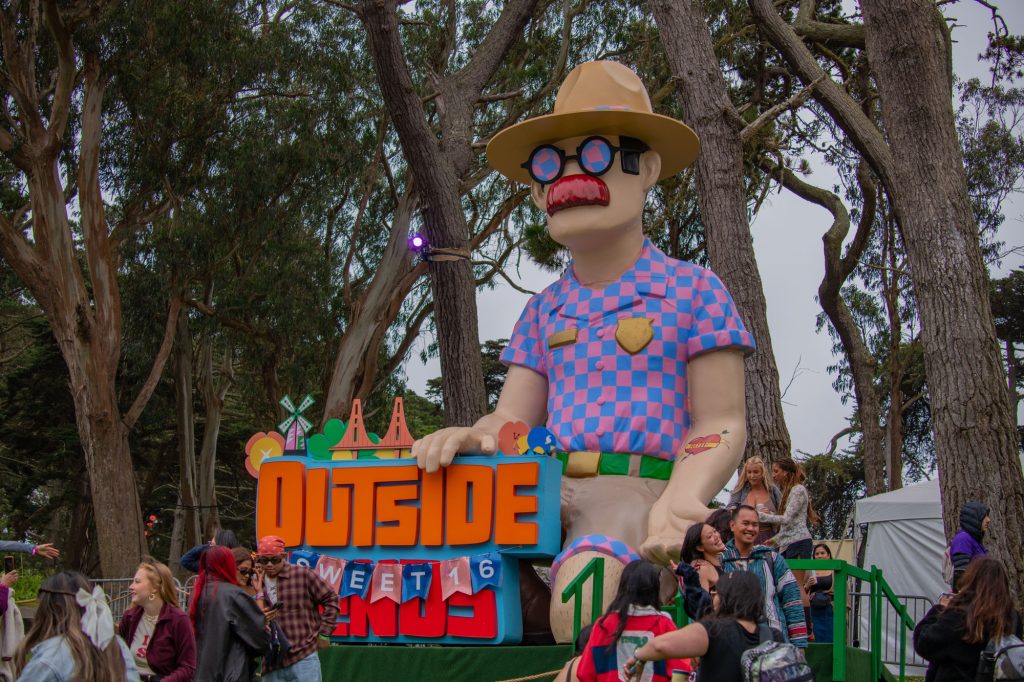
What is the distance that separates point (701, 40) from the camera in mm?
9250

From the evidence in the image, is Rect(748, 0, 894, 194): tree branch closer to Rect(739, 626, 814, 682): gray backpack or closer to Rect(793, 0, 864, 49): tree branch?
Rect(793, 0, 864, 49): tree branch

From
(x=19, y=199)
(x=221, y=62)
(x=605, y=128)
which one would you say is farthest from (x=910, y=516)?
(x=19, y=199)

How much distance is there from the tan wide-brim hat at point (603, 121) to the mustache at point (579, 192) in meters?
0.27

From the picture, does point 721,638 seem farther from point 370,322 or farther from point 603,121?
point 370,322

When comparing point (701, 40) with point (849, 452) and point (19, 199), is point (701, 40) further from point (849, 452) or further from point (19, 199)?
point (849, 452)

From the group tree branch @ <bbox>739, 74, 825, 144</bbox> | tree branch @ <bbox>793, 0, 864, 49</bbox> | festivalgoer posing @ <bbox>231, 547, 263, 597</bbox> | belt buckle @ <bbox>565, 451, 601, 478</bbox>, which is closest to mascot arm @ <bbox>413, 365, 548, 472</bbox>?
belt buckle @ <bbox>565, 451, 601, 478</bbox>

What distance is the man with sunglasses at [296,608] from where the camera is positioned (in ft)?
16.0

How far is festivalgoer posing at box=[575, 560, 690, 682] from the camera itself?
3.71 m

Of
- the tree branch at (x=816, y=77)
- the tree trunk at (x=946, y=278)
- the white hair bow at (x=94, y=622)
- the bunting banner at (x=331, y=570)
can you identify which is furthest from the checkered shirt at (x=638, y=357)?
the tree branch at (x=816, y=77)

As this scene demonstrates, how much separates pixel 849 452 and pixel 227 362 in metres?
14.4

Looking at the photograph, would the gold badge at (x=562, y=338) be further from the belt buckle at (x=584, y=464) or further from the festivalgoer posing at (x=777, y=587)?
the festivalgoer posing at (x=777, y=587)

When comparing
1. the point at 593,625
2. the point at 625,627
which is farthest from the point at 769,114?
the point at 625,627

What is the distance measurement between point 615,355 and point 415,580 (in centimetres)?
137

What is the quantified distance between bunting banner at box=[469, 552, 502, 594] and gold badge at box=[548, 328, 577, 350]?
1.02m
